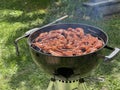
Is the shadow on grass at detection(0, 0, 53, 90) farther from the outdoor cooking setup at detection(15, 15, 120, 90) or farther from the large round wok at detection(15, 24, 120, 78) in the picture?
the large round wok at detection(15, 24, 120, 78)

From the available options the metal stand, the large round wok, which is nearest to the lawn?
the metal stand

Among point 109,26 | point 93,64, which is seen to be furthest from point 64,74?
point 109,26

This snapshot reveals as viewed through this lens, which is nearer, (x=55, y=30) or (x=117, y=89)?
(x=55, y=30)

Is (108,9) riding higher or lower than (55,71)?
lower

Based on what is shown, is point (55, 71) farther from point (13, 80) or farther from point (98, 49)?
point (13, 80)

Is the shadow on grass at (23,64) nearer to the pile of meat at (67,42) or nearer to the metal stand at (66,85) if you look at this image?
the metal stand at (66,85)

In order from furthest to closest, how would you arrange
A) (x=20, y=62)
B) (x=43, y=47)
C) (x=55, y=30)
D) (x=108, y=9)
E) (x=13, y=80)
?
(x=108, y=9), (x=20, y=62), (x=13, y=80), (x=55, y=30), (x=43, y=47)

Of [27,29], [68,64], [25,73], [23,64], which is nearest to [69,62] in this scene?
[68,64]
